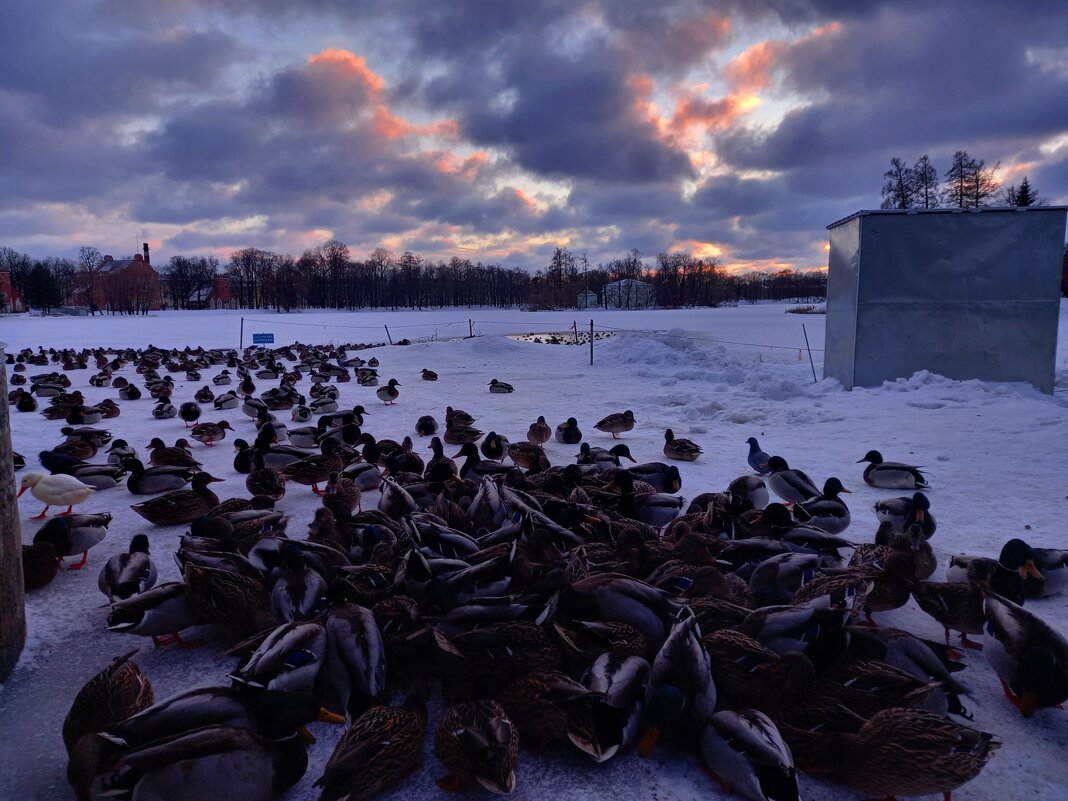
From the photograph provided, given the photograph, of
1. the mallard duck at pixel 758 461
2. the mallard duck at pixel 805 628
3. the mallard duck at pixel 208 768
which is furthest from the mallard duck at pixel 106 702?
the mallard duck at pixel 758 461

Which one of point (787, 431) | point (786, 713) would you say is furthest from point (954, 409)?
point (786, 713)

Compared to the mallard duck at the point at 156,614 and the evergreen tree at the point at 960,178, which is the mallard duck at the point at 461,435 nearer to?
the mallard duck at the point at 156,614

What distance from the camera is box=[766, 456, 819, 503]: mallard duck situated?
5852 mm

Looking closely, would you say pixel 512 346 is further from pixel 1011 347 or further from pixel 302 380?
pixel 1011 347

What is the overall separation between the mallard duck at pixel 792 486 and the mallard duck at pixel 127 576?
5.30 meters

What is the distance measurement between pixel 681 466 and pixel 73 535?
5.99m

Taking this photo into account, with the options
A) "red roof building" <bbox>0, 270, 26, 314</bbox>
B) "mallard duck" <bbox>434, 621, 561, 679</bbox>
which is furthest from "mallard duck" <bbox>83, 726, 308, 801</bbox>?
"red roof building" <bbox>0, 270, 26, 314</bbox>

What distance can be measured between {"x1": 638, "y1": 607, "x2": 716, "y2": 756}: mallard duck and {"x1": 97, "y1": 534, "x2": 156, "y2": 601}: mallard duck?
3.06 metres

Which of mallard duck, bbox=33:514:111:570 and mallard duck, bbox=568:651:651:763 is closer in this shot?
mallard duck, bbox=568:651:651:763

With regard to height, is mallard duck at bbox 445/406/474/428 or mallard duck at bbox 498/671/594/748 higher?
mallard duck at bbox 445/406/474/428

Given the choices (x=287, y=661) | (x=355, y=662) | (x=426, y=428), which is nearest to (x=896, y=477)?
(x=355, y=662)

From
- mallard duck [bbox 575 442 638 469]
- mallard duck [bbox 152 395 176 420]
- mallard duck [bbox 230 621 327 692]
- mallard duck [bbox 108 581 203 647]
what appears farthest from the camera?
mallard duck [bbox 152 395 176 420]

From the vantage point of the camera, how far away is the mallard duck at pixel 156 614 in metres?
3.21

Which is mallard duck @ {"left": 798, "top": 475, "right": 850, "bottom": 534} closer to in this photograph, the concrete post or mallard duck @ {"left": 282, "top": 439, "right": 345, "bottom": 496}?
mallard duck @ {"left": 282, "top": 439, "right": 345, "bottom": 496}
